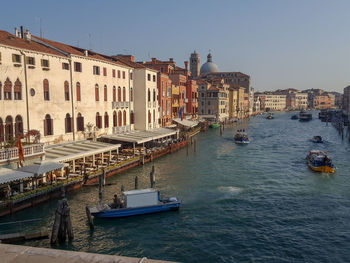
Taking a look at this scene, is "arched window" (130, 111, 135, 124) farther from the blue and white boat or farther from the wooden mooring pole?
the wooden mooring pole

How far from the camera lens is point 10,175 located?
19.8 m

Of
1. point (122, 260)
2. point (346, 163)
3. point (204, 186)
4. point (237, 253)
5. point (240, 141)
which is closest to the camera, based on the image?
point (122, 260)

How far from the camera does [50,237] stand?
1722 cm

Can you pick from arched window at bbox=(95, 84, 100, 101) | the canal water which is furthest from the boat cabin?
arched window at bbox=(95, 84, 100, 101)

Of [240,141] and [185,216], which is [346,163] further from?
[185,216]

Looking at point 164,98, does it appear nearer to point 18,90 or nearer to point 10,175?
point 18,90

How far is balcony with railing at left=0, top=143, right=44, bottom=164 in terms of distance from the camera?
67.1 ft

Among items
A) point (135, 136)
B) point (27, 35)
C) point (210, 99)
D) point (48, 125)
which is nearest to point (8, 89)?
point (48, 125)

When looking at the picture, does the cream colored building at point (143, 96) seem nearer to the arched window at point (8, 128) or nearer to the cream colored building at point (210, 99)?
the arched window at point (8, 128)

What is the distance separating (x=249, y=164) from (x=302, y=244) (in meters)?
21.0

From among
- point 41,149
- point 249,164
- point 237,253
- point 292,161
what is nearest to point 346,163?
point 292,161

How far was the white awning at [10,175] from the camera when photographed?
63.2 feet

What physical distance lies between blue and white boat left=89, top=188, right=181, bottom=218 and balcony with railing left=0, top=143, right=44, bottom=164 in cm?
579

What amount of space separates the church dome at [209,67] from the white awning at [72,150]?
12680 cm
